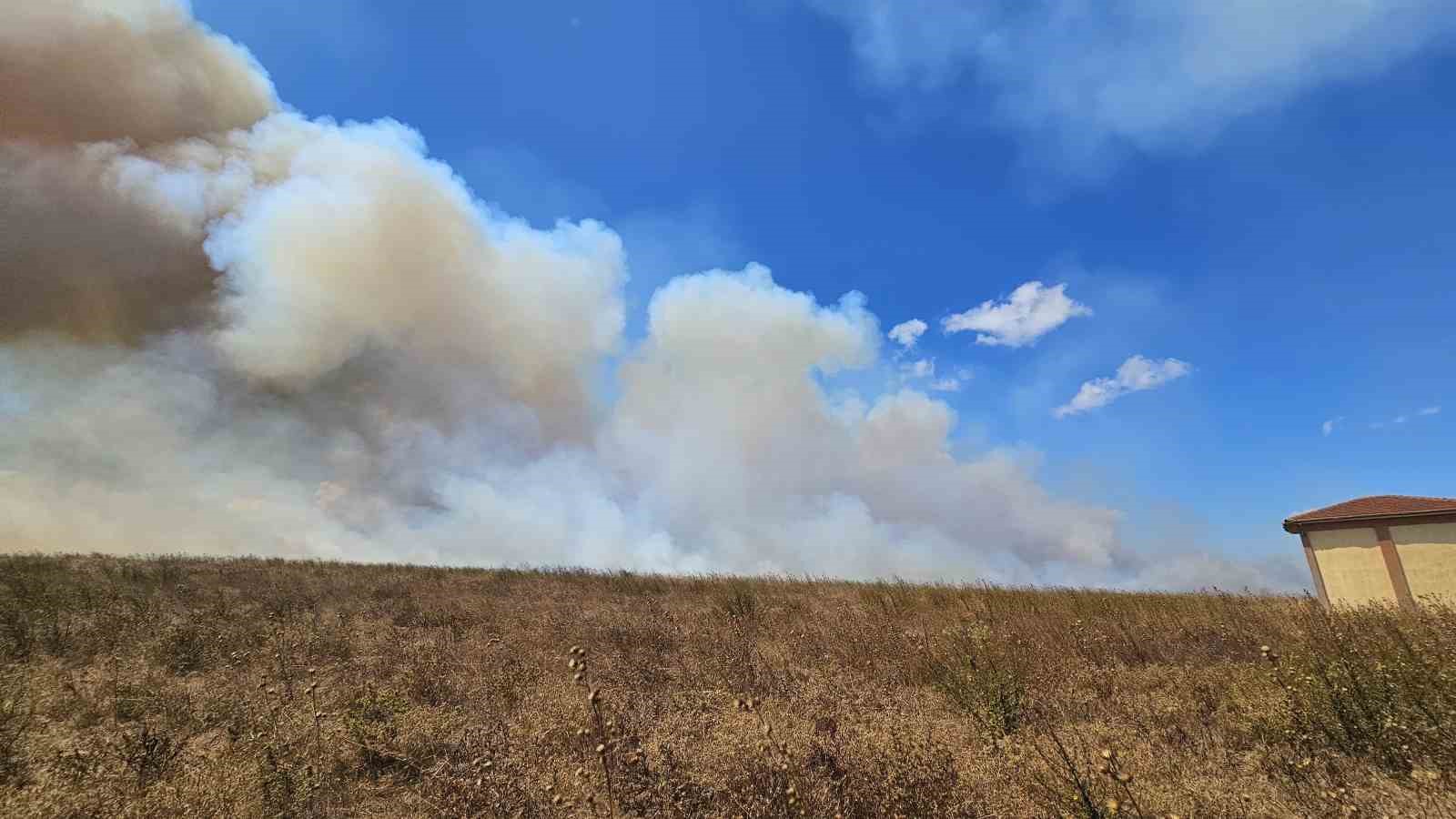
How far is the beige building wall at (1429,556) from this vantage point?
341 inches

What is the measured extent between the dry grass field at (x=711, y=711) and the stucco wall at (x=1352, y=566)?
2.62 ft

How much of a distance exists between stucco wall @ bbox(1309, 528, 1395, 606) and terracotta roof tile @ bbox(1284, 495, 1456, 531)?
0.82 feet

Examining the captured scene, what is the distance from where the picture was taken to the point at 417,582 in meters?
14.3

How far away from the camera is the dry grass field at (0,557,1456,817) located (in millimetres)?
3943

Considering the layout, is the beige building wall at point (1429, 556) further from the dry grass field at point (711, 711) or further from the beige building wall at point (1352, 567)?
the dry grass field at point (711, 711)

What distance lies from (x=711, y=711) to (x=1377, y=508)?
1028 cm

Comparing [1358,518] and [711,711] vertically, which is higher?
[1358,518]

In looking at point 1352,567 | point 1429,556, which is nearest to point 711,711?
point 1352,567

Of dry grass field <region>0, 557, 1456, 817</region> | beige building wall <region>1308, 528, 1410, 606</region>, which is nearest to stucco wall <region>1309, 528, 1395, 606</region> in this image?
beige building wall <region>1308, 528, 1410, 606</region>

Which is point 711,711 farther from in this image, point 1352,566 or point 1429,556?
point 1429,556

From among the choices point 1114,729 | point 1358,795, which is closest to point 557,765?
point 1114,729

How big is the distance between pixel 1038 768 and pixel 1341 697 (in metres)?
2.77

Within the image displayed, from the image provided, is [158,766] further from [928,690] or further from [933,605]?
[933,605]

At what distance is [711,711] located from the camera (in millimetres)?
5953
